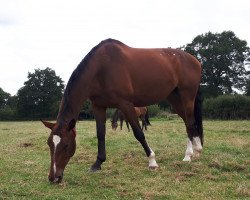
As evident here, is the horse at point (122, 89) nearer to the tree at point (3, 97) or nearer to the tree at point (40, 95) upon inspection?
the tree at point (40, 95)

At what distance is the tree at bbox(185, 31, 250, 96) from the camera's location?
206ft

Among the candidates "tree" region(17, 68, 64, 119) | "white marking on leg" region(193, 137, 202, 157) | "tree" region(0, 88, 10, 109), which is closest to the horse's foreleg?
"white marking on leg" region(193, 137, 202, 157)

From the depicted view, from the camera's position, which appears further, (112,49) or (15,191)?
(112,49)

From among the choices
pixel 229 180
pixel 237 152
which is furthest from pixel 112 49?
pixel 237 152

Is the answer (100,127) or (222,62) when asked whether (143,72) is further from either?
(222,62)

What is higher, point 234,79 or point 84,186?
point 234,79

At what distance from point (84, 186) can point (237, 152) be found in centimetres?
479

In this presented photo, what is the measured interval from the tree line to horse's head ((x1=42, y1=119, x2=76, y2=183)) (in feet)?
172

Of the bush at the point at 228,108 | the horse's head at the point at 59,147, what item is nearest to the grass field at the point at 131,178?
the horse's head at the point at 59,147

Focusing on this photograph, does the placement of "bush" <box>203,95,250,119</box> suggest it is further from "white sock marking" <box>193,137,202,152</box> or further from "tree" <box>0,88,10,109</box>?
"tree" <box>0,88,10,109</box>

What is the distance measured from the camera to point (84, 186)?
581 centimetres

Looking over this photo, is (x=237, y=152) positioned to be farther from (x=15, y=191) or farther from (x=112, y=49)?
(x=15, y=191)

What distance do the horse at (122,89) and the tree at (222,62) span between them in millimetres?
53419

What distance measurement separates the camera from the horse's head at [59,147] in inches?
231
